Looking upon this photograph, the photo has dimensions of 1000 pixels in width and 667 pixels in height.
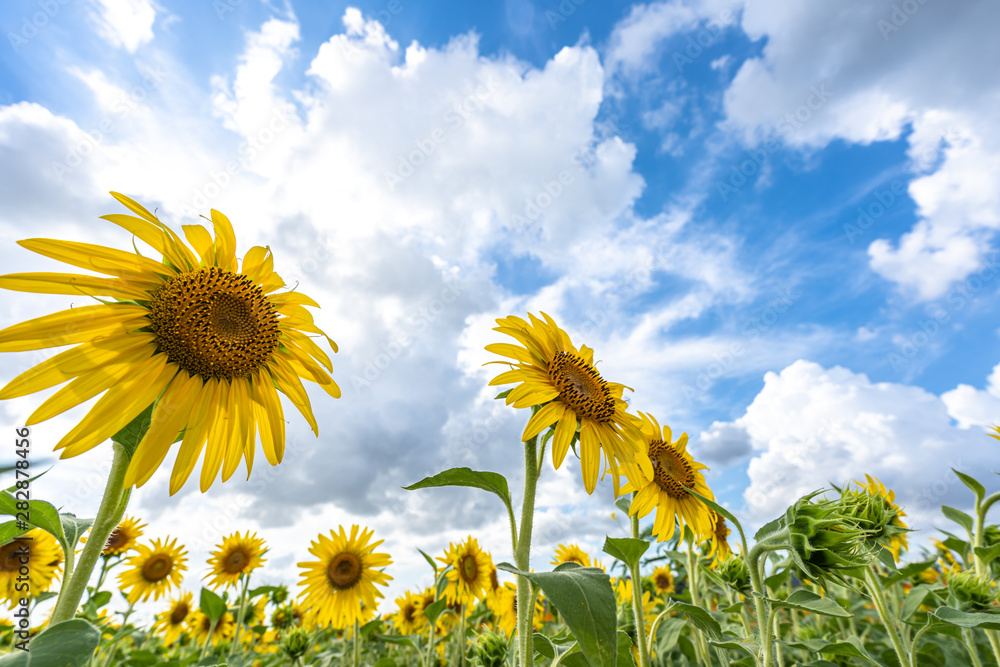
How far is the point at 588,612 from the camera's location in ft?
4.22

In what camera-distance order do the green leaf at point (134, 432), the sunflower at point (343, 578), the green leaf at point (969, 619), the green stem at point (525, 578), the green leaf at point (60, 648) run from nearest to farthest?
1. the green leaf at point (60, 648)
2. the green leaf at point (134, 432)
3. the green stem at point (525, 578)
4. the green leaf at point (969, 619)
5. the sunflower at point (343, 578)

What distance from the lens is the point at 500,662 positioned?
2.70 metres

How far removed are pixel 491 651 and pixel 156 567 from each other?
168 inches

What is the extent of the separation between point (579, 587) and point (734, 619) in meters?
4.47

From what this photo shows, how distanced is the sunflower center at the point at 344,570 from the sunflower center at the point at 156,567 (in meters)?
1.98

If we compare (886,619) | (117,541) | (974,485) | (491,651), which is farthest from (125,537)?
(974,485)

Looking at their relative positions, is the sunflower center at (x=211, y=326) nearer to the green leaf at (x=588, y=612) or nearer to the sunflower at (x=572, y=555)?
→ the green leaf at (x=588, y=612)

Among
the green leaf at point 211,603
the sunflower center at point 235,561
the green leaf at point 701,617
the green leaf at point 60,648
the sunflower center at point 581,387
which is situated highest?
the sunflower center at point 581,387

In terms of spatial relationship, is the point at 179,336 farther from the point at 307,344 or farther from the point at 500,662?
the point at 500,662

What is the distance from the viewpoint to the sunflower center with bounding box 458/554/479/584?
4.45m

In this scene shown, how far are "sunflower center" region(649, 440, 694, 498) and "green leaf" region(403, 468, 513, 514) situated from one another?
4.29 feet

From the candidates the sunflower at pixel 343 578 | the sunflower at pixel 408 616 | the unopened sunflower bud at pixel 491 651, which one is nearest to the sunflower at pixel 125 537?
the sunflower at pixel 343 578

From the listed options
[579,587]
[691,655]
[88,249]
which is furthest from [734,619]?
[88,249]

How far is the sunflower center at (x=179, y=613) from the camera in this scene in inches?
225
